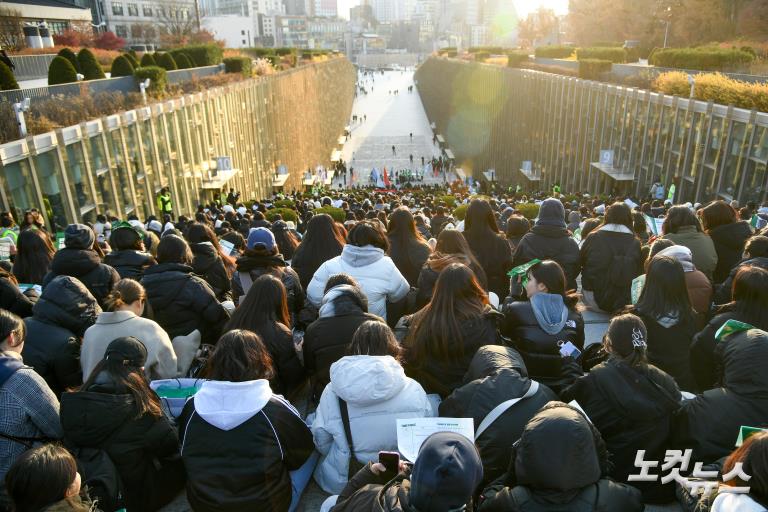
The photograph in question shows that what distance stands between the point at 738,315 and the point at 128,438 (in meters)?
4.49

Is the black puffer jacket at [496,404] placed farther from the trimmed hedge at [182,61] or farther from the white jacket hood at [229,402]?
the trimmed hedge at [182,61]

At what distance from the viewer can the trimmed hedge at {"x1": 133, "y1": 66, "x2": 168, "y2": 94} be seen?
71.8ft

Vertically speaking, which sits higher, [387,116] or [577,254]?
[577,254]

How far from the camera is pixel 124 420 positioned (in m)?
3.58

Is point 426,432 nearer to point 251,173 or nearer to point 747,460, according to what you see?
point 747,460

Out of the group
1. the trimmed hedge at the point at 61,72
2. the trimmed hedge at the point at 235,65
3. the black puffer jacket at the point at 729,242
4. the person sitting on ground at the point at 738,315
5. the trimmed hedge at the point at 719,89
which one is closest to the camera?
the person sitting on ground at the point at 738,315

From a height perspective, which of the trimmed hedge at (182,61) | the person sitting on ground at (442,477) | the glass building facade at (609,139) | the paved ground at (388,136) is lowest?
the paved ground at (388,136)

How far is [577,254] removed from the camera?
22.5ft

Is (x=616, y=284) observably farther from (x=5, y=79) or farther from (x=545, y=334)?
(x=5, y=79)

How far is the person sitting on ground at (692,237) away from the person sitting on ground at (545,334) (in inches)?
112

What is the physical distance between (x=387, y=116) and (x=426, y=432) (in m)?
95.5

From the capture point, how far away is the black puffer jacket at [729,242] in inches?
275

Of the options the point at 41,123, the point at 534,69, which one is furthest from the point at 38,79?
the point at 534,69

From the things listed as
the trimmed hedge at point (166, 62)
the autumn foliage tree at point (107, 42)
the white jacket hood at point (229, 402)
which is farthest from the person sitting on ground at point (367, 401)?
the autumn foliage tree at point (107, 42)
